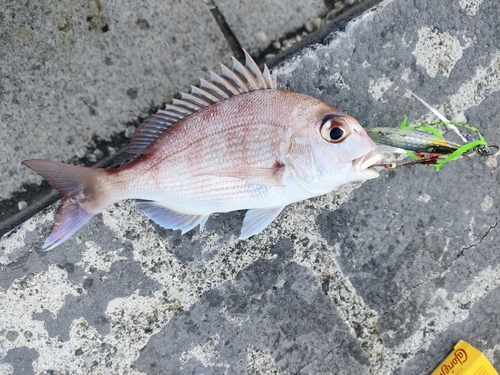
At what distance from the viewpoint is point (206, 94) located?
6.17 feet

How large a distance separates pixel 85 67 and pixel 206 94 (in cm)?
74

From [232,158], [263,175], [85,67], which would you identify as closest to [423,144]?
[263,175]

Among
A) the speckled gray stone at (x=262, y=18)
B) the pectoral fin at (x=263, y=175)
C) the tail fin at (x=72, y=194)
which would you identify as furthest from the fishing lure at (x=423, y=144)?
the tail fin at (x=72, y=194)

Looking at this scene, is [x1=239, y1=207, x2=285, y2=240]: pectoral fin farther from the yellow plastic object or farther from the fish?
the yellow plastic object

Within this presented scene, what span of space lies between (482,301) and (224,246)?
4.22 ft

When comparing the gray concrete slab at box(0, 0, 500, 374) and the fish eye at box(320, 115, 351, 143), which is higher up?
the fish eye at box(320, 115, 351, 143)

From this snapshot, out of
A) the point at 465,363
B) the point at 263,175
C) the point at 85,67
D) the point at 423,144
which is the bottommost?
the point at 465,363

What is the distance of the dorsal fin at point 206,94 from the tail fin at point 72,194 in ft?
0.70

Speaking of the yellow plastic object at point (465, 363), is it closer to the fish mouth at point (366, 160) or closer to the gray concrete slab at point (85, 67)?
the fish mouth at point (366, 160)

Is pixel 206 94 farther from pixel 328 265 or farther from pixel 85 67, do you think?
pixel 328 265

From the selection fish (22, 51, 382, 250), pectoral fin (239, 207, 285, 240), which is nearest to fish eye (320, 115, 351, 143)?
fish (22, 51, 382, 250)

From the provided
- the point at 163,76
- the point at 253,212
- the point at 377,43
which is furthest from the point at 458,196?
the point at 163,76

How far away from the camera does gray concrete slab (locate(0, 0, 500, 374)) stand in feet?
7.02

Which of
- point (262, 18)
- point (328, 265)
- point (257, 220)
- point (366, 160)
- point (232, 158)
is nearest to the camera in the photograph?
point (366, 160)
